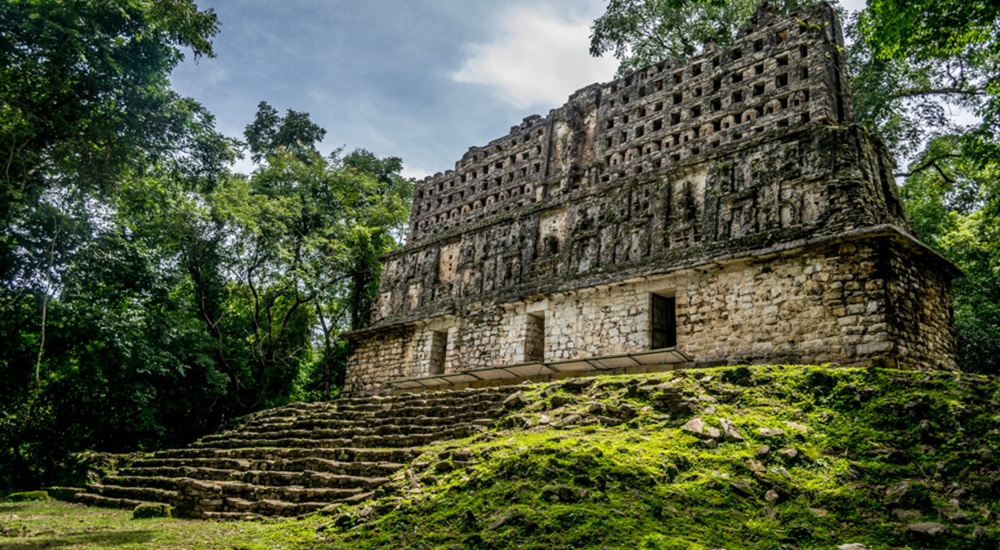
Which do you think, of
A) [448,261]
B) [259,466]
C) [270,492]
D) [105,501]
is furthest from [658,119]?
[105,501]

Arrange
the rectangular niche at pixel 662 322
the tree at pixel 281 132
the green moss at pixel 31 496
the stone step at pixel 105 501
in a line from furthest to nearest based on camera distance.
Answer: the tree at pixel 281 132, the rectangular niche at pixel 662 322, the green moss at pixel 31 496, the stone step at pixel 105 501

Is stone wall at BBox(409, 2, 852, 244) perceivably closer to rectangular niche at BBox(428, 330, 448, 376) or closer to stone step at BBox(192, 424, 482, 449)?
rectangular niche at BBox(428, 330, 448, 376)

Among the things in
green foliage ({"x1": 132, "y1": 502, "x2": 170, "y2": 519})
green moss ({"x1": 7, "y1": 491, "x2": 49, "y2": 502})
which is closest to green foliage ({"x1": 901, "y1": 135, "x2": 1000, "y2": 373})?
green foliage ({"x1": 132, "y1": 502, "x2": 170, "y2": 519})

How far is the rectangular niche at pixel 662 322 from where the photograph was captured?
11.6 meters

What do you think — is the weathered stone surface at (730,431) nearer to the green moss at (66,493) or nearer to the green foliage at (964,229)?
the green foliage at (964,229)

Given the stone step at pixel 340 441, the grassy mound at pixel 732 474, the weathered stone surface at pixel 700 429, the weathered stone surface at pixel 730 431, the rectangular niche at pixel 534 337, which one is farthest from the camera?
the rectangular niche at pixel 534 337

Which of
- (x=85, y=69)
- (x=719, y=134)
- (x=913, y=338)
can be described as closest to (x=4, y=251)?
(x=85, y=69)

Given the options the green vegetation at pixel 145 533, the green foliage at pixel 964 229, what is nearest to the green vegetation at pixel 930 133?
the green foliage at pixel 964 229

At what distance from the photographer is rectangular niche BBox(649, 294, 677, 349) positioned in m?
11.6

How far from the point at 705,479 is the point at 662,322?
717 cm

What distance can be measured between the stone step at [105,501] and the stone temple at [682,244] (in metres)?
5.94

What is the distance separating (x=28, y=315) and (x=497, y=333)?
10549 mm

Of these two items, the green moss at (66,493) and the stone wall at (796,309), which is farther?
the green moss at (66,493)

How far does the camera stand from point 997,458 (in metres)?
4.62
